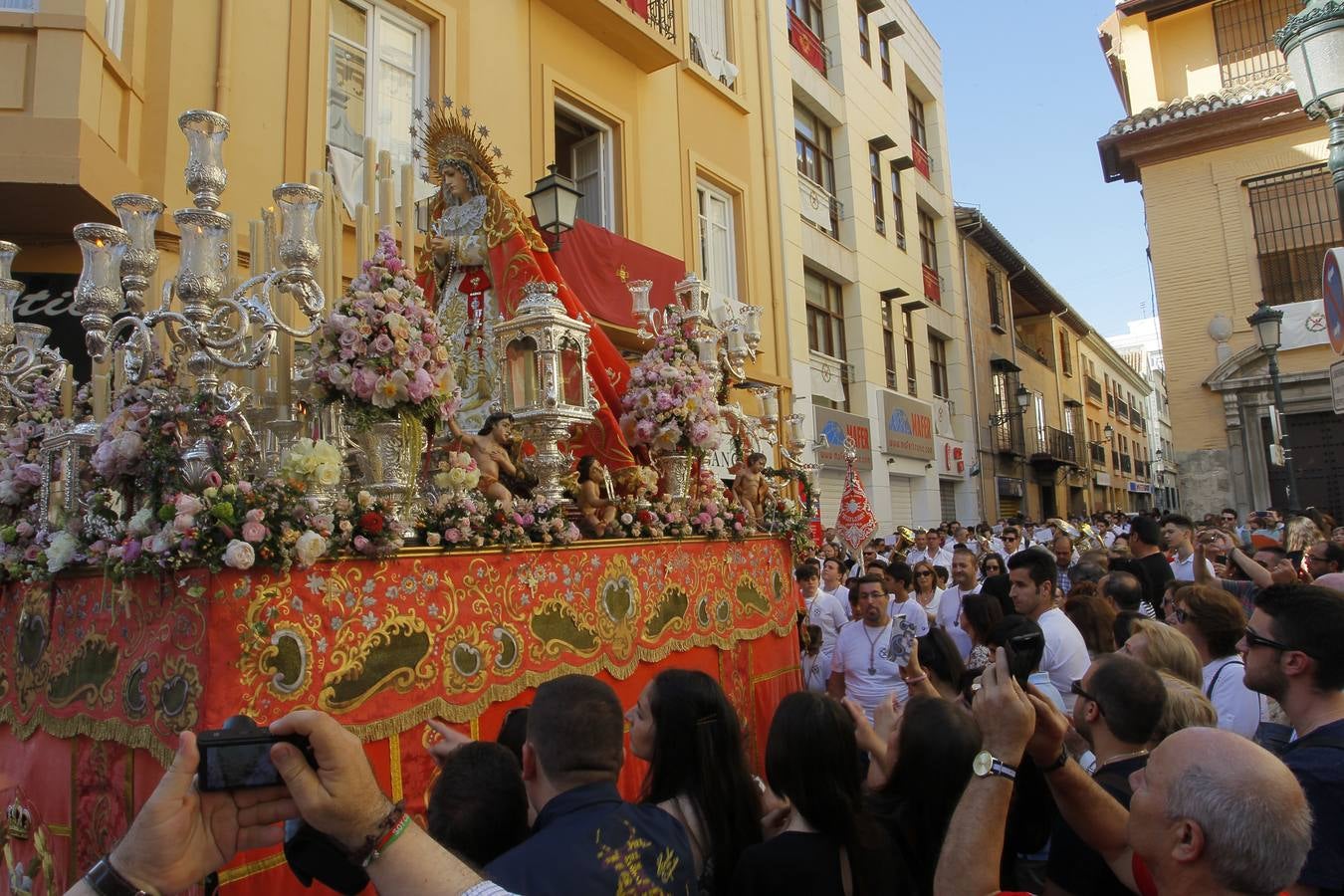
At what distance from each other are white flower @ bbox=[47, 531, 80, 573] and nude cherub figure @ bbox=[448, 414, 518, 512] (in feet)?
5.36

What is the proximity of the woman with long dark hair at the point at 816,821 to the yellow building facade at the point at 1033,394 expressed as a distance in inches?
821

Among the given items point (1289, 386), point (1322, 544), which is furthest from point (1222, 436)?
point (1322, 544)

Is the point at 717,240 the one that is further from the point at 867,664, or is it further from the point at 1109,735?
the point at 1109,735

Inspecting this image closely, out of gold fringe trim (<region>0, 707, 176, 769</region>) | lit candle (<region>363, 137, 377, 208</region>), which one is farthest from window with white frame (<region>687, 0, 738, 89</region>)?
gold fringe trim (<region>0, 707, 176, 769</region>)

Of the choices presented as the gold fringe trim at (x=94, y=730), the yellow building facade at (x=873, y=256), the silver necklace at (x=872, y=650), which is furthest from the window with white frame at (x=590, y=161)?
the gold fringe trim at (x=94, y=730)

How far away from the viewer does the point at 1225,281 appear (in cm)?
1739

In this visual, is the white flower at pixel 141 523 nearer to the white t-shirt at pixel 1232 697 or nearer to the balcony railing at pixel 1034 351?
the white t-shirt at pixel 1232 697

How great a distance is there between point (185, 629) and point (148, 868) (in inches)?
82.5

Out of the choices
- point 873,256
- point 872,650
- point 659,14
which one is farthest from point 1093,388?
point 872,650

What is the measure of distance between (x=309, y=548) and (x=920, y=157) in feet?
69.2

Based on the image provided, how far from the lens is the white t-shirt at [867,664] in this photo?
5.39 meters

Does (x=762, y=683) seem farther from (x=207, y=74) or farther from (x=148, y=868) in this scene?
(x=207, y=74)

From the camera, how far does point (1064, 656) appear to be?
4191 mm

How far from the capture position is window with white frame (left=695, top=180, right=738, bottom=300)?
13.1m
